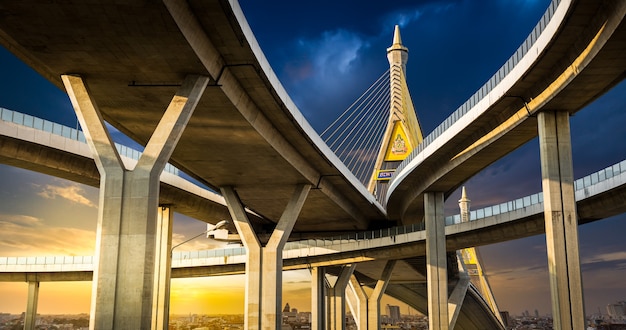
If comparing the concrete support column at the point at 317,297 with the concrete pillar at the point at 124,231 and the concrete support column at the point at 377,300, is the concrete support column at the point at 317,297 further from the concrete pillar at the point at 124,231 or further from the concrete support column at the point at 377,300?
the concrete pillar at the point at 124,231

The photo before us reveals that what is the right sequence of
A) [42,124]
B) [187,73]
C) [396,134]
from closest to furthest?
1. [187,73]
2. [42,124]
3. [396,134]

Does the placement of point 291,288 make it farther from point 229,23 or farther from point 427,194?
point 229,23

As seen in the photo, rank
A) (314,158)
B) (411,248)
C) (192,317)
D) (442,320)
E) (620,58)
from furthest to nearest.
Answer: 1. (192,317)
2. (411,248)
3. (442,320)
4. (314,158)
5. (620,58)

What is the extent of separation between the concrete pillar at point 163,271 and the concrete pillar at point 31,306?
18.8 meters

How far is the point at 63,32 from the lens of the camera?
828 inches

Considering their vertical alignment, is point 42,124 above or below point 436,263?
above

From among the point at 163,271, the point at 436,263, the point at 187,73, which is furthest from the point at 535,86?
the point at 163,271

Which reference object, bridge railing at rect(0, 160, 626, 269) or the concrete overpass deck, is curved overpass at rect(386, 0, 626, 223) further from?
bridge railing at rect(0, 160, 626, 269)

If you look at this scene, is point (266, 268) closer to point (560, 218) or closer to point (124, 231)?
point (560, 218)

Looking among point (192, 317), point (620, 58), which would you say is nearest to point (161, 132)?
point (620, 58)

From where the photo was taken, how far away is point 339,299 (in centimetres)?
6744

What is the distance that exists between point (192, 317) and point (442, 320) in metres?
69.9

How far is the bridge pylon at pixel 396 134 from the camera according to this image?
223 ft

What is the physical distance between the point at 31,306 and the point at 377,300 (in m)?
30.9
